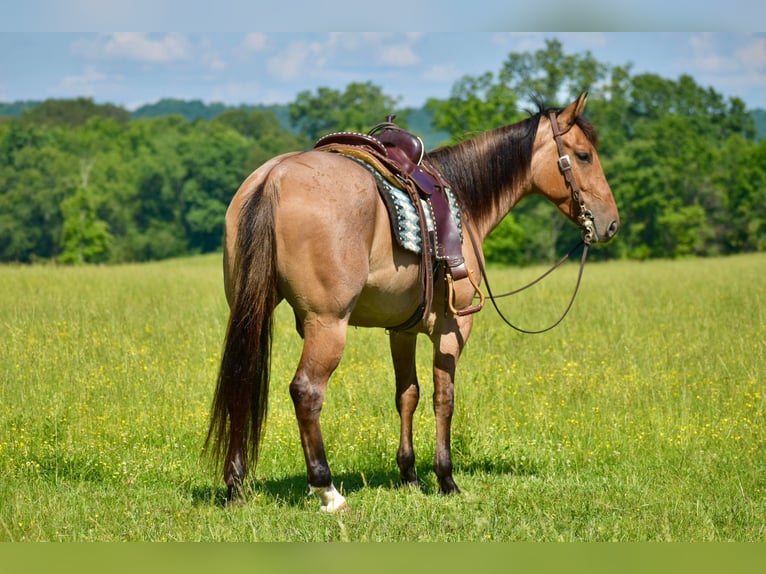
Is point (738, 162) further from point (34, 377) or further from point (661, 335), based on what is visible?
point (34, 377)

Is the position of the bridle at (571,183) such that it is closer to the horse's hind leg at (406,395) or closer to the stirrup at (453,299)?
the stirrup at (453,299)

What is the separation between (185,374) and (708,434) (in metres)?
5.15

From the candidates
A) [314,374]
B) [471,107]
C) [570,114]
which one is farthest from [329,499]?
[471,107]

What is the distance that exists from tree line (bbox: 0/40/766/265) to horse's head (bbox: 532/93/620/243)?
35.4 m

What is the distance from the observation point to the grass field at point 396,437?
548 cm

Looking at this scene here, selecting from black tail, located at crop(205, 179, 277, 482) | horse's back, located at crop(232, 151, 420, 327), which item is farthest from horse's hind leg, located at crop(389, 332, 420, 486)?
black tail, located at crop(205, 179, 277, 482)

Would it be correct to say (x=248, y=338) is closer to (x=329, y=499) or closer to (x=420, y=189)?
(x=329, y=499)

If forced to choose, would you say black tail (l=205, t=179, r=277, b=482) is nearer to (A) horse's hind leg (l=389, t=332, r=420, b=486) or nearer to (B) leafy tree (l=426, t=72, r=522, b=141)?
(A) horse's hind leg (l=389, t=332, r=420, b=486)

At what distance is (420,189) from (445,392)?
1493 millimetres

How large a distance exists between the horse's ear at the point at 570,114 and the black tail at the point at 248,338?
2.75 m

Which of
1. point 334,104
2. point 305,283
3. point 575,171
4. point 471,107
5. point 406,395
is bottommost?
point 406,395

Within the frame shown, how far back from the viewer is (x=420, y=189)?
6.16 meters

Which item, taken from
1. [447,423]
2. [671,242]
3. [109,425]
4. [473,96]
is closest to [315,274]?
[447,423]

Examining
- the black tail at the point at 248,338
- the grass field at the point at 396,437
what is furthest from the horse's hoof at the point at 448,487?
the black tail at the point at 248,338
